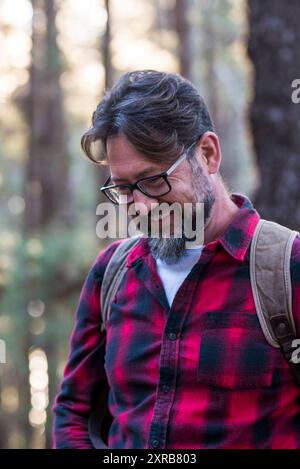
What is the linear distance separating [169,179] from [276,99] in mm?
2620

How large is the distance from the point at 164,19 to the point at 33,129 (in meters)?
8.48

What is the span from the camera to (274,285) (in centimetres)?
231

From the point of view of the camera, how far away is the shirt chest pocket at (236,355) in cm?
231

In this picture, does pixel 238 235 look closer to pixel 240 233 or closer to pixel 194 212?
pixel 240 233

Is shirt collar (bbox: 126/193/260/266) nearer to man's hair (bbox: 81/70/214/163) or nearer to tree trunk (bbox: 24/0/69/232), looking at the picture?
man's hair (bbox: 81/70/214/163)

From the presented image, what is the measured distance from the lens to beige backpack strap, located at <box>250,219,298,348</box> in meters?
2.27

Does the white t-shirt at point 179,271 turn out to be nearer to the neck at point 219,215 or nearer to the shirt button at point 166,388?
the neck at point 219,215

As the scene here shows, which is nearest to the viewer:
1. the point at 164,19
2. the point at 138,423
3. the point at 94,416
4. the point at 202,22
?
the point at 138,423

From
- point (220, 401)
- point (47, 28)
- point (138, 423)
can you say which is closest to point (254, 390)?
point (220, 401)

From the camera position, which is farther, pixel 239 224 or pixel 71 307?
pixel 71 307

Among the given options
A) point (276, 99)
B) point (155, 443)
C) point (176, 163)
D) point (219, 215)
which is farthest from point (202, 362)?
point (276, 99)

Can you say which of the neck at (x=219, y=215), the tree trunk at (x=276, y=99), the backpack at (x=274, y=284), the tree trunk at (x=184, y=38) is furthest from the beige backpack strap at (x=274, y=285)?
the tree trunk at (x=184, y=38)

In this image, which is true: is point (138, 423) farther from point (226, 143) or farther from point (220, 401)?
point (226, 143)

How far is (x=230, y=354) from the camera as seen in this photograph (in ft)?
7.72
